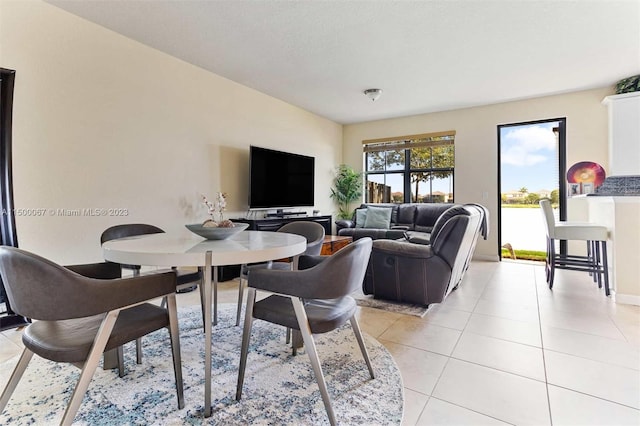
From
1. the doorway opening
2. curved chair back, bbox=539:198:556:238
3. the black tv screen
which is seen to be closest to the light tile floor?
curved chair back, bbox=539:198:556:238

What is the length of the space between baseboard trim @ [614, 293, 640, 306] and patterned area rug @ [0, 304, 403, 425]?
2.57 meters

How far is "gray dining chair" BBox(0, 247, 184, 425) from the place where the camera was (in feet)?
3.60

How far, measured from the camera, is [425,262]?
267 cm

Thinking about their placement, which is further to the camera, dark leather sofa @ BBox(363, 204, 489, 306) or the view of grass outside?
the view of grass outside

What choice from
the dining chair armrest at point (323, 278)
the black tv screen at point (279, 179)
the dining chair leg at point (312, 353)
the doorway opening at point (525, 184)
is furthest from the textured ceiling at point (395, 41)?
the dining chair leg at point (312, 353)

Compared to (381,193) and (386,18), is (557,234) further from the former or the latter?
(381,193)

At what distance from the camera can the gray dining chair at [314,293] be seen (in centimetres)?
135

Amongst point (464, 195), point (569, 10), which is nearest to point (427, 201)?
point (464, 195)

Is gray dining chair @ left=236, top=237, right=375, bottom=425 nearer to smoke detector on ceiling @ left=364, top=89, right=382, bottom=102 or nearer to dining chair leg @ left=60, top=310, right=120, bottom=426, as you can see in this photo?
dining chair leg @ left=60, top=310, right=120, bottom=426

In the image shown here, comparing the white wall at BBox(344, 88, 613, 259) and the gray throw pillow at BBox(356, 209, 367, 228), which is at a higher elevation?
the white wall at BBox(344, 88, 613, 259)

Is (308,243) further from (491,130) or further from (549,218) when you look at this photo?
(491,130)

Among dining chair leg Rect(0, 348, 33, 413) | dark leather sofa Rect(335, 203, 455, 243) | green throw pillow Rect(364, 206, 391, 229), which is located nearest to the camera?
dining chair leg Rect(0, 348, 33, 413)

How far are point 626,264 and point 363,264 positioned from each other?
10.00 ft

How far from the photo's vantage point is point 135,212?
322cm
